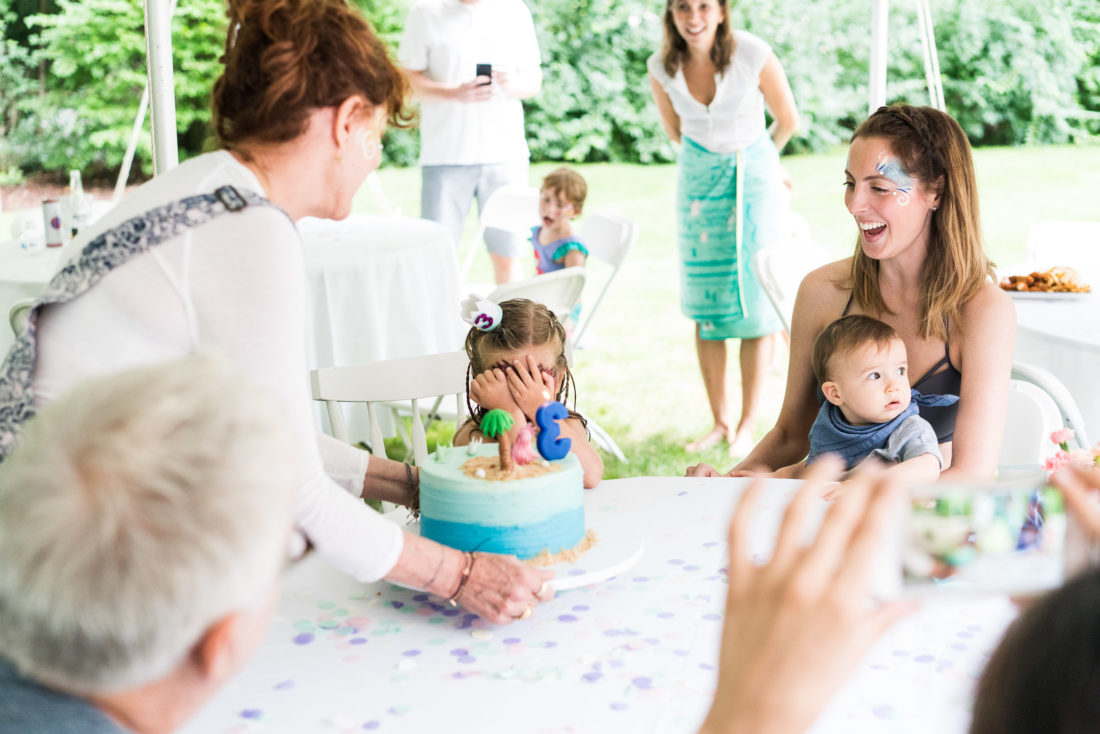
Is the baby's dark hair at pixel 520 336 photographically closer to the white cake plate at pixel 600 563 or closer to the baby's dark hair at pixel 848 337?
the baby's dark hair at pixel 848 337

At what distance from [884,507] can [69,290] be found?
1.05 m

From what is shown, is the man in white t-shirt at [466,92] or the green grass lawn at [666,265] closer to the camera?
the man in white t-shirt at [466,92]

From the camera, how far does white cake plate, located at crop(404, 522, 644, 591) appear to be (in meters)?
1.46

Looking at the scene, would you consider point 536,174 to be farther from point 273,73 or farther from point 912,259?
point 273,73

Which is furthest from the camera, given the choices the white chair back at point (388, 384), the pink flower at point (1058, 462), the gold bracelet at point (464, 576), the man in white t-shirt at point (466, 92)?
the man in white t-shirt at point (466, 92)

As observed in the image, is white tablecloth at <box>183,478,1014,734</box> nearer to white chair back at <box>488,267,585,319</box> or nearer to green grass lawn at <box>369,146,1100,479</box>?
white chair back at <box>488,267,585,319</box>

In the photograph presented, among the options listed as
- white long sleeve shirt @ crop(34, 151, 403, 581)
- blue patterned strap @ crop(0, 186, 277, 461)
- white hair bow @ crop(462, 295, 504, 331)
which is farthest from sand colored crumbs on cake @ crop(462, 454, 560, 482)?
white hair bow @ crop(462, 295, 504, 331)

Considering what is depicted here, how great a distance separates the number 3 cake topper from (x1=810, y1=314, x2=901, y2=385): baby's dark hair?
3.05 ft

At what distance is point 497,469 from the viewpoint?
61.1 inches

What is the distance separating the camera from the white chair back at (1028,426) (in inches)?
94.8

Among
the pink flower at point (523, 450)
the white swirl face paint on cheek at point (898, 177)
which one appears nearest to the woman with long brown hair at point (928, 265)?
the white swirl face paint on cheek at point (898, 177)

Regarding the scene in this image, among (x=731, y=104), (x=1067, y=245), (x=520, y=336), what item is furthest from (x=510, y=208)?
(x=520, y=336)

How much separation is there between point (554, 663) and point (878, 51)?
3580 millimetres

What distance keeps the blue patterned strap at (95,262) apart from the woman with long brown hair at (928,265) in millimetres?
1305
